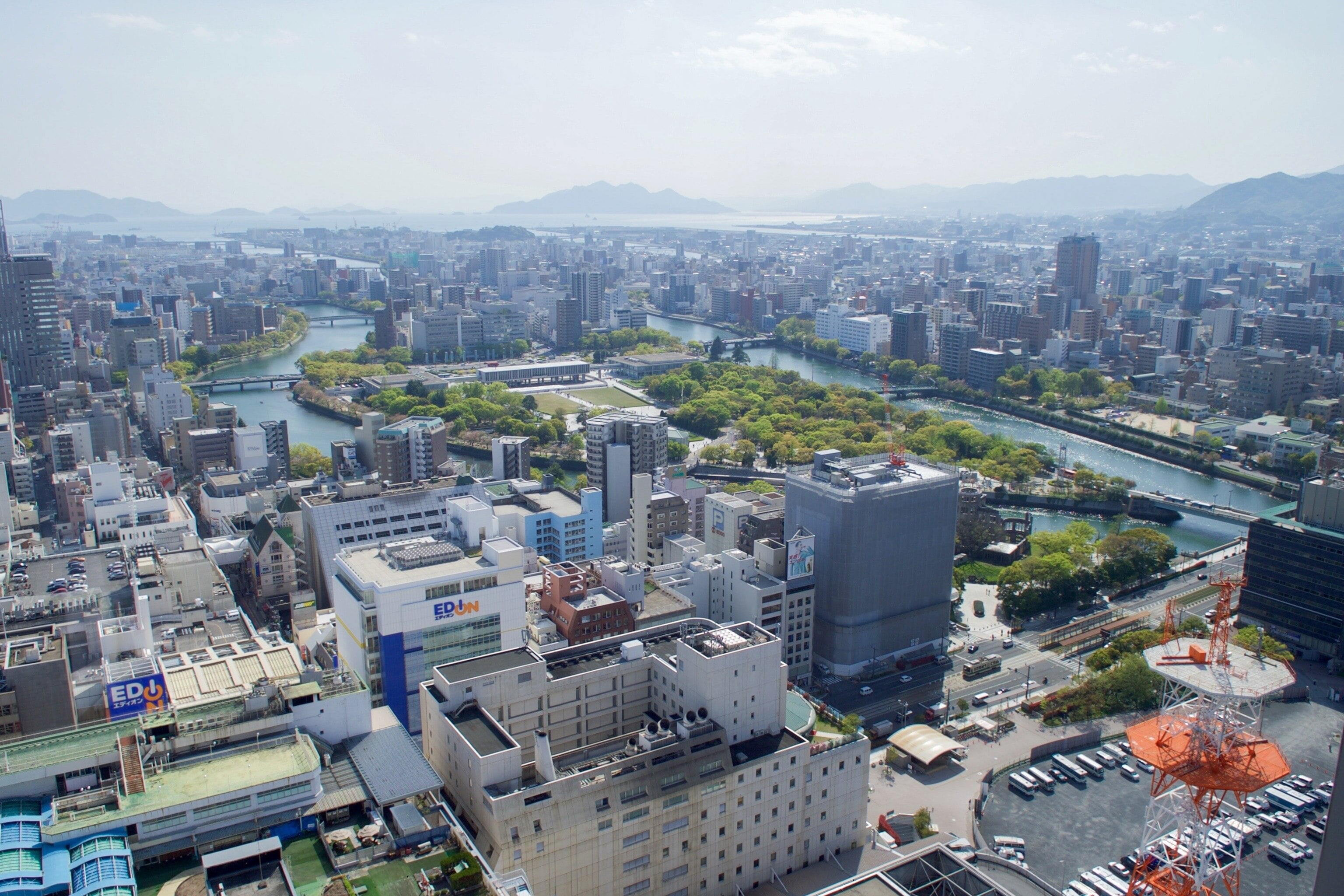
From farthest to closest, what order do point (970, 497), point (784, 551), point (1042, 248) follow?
point (1042, 248) → point (970, 497) → point (784, 551)

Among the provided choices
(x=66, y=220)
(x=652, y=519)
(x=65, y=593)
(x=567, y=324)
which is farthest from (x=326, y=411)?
(x=66, y=220)

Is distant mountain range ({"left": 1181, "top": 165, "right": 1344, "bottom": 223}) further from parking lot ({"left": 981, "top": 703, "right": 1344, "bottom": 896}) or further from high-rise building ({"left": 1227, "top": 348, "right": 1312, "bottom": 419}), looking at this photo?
parking lot ({"left": 981, "top": 703, "right": 1344, "bottom": 896})

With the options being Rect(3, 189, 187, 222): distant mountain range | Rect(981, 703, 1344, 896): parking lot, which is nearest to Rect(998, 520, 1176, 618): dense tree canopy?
Rect(981, 703, 1344, 896): parking lot

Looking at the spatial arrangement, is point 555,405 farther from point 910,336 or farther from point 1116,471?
point 1116,471

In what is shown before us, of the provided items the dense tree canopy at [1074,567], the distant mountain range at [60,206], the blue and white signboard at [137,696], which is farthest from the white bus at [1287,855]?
the distant mountain range at [60,206]

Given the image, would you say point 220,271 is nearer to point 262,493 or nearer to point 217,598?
point 262,493

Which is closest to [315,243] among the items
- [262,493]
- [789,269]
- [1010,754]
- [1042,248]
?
[789,269]
